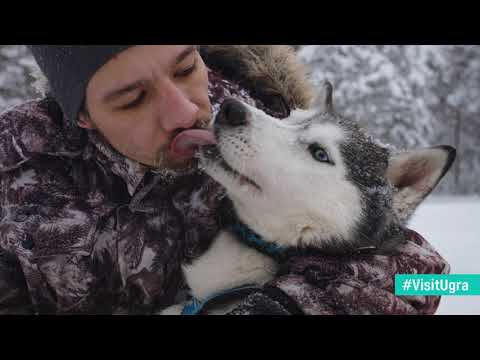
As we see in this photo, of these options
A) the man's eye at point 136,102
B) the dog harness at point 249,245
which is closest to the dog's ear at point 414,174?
the dog harness at point 249,245

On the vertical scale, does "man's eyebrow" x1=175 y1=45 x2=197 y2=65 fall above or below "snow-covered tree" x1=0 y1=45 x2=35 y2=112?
above

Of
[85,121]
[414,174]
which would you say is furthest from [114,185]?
[414,174]

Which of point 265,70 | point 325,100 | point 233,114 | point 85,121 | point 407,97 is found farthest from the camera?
point 407,97

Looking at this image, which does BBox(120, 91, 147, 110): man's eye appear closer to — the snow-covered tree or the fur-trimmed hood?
the fur-trimmed hood

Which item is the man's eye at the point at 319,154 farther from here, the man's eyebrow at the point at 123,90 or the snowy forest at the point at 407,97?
the snowy forest at the point at 407,97

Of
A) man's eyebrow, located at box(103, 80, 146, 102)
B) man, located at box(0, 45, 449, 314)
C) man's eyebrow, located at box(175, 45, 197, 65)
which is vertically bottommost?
man, located at box(0, 45, 449, 314)

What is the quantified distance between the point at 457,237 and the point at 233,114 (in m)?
1.39

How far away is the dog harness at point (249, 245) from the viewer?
1485 mm

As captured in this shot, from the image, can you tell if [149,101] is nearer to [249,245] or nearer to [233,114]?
[233,114]

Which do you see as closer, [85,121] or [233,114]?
[233,114]

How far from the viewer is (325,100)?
5.86ft

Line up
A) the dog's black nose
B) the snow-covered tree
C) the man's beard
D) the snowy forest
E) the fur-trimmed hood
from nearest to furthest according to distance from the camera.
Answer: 1. the dog's black nose
2. the man's beard
3. the fur-trimmed hood
4. the snow-covered tree
5. the snowy forest

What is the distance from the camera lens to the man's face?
1.46m

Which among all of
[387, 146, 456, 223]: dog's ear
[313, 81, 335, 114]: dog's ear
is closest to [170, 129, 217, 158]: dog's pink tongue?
[313, 81, 335, 114]: dog's ear
